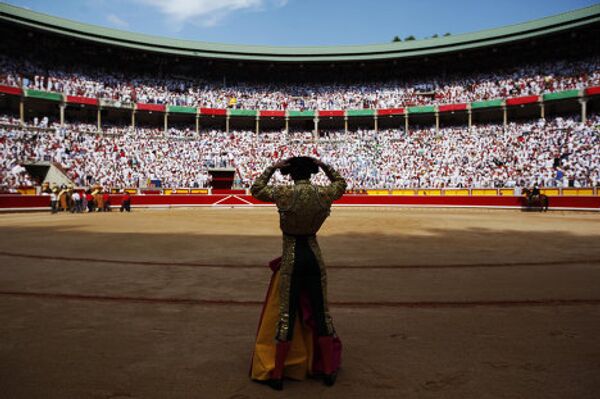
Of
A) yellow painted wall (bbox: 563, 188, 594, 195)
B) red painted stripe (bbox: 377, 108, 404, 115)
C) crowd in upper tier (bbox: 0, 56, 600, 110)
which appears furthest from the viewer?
red painted stripe (bbox: 377, 108, 404, 115)

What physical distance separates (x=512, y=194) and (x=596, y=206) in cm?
479

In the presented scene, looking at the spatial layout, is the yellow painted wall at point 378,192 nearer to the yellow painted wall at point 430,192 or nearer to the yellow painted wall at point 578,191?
the yellow painted wall at point 430,192

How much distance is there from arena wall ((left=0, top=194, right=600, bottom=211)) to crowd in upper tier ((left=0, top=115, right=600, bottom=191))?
1844 millimetres

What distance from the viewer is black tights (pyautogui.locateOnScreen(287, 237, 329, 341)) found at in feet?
9.16

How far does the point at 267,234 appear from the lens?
459 inches

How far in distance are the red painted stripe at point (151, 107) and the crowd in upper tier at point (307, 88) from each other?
100 centimetres

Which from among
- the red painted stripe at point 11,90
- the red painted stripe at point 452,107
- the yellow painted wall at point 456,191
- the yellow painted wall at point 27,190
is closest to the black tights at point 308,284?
the yellow painted wall at point 27,190

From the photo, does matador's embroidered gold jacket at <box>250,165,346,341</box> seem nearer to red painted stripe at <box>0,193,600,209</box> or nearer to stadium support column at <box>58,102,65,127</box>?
red painted stripe at <box>0,193,600,209</box>

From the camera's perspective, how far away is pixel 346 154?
37844 mm

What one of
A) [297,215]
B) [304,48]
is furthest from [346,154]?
[297,215]

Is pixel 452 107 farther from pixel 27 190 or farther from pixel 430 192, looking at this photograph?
pixel 27 190

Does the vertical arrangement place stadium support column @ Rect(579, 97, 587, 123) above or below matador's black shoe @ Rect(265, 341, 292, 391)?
above

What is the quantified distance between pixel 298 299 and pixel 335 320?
4.63 ft

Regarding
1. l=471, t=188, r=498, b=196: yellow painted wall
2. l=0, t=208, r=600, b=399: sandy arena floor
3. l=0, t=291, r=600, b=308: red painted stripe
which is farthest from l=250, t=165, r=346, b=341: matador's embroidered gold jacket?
l=471, t=188, r=498, b=196: yellow painted wall
